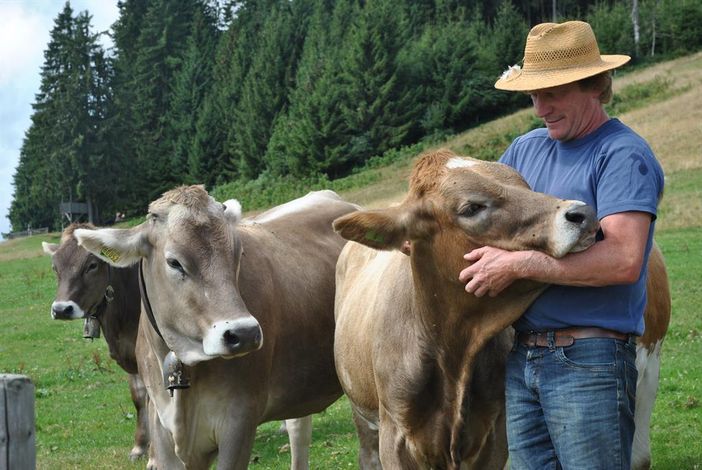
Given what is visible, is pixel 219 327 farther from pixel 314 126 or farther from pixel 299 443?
pixel 314 126

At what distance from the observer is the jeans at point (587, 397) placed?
393 cm

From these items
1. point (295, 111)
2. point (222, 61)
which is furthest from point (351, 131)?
point (222, 61)

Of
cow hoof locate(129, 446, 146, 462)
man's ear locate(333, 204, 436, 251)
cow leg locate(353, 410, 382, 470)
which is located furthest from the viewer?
cow hoof locate(129, 446, 146, 462)

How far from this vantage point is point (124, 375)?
1498 cm

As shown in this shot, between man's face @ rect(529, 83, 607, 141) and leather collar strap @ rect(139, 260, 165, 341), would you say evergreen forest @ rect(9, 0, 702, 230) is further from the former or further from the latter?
man's face @ rect(529, 83, 607, 141)

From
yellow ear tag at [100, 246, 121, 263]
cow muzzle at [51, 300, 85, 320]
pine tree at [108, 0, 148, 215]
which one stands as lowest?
pine tree at [108, 0, 148, 215]


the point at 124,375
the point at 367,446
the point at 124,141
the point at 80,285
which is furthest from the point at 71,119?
the point at 367,446

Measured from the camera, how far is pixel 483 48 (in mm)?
69312

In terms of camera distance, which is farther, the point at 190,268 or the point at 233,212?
the point at 233,212

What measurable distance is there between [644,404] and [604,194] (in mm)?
3075

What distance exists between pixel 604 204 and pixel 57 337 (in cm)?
1696

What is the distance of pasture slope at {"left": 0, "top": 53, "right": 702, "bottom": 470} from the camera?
9102mm

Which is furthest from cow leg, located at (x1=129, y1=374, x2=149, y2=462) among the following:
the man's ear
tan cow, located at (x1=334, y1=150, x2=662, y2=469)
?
the man's ear

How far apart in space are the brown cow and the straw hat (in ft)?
18.2
